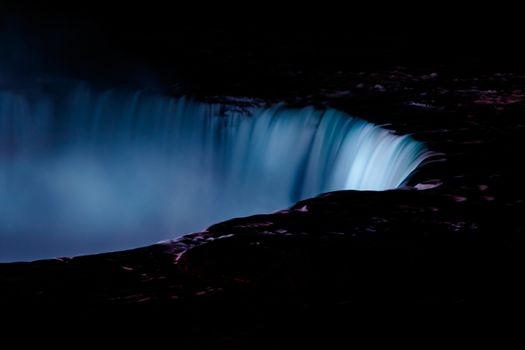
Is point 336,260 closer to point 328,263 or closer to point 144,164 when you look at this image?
point 328,263

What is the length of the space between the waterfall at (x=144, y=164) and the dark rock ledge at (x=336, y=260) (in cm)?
161

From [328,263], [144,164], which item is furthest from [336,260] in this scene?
[144,164]

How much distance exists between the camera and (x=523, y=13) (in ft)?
26.5

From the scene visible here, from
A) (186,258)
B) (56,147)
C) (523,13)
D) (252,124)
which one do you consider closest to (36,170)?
(56,147)

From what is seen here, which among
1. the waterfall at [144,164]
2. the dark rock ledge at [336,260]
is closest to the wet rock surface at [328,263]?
the dark rock ledge at [336,260]

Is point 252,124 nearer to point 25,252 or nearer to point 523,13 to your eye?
point 25,252

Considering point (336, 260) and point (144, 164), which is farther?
point (144, 164)

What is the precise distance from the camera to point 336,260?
226 cm

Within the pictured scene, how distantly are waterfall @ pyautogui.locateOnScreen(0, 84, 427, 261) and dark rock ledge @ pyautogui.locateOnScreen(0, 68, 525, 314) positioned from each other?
1.61 meters

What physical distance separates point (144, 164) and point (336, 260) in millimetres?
4394

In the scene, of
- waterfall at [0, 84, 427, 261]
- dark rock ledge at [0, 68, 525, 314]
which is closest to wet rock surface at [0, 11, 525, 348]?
dark rock ledge at [0, 68, 525, 314]

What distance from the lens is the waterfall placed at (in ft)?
16.8

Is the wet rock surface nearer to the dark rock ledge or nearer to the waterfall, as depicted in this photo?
the dark rock ledge

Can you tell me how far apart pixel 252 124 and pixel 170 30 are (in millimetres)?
2582
